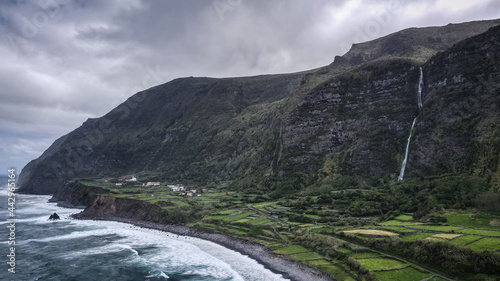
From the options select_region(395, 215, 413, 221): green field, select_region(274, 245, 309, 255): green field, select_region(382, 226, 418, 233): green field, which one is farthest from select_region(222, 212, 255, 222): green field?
select_region(395, 215, 413, 221): green field

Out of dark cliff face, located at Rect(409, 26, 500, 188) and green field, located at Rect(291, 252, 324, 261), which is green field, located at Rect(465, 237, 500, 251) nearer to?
green field, located at Rect(291, 252, 324, 261)

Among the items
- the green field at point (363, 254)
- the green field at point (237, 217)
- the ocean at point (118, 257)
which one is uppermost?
the green field at point (237, 217)

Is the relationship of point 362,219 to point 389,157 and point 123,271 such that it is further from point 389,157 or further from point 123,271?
point 123,271

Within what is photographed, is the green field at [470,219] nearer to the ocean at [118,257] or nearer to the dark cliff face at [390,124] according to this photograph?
the dark cliff face at [390,124]

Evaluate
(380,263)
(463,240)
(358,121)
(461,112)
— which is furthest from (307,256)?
(358,121)

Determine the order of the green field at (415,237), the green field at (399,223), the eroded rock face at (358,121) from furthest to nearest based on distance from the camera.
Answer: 1. the eroded rock face at (358,121)
2. the green field at (399,223)
3. the green field at (415,237)

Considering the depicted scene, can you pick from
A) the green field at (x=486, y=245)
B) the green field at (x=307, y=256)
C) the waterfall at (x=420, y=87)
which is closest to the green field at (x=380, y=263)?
the green field at (x=307, y=256)

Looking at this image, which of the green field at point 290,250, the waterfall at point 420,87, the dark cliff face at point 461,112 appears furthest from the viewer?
the waterfall at point 420,87
